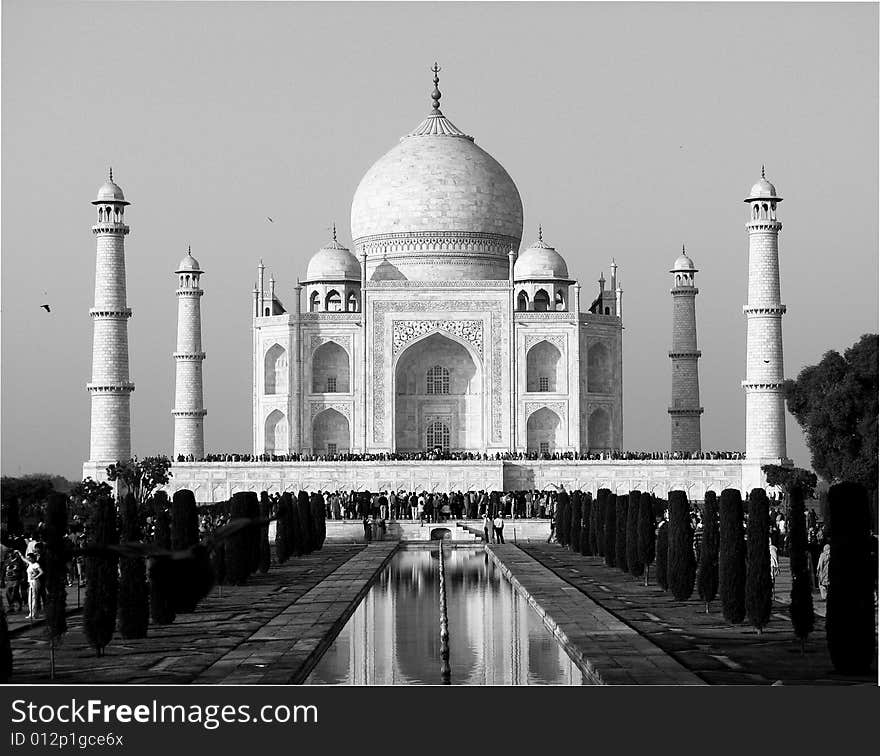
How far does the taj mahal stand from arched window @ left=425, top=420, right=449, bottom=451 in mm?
28

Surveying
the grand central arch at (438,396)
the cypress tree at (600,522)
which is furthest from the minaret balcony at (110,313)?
the cypress tree at (600,522)

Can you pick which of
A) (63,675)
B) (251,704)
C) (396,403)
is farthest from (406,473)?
(251,704)

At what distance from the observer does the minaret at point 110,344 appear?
98.9ft

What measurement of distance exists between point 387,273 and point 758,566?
2266cm

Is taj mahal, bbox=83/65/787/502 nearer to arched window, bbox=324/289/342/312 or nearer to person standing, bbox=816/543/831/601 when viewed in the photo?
arched window, bbox=324/289/342/312

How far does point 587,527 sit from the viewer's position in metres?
21.7

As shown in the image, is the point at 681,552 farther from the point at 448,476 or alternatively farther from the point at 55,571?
the point at 448,476

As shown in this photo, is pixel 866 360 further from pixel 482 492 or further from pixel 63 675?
pixel 63 675

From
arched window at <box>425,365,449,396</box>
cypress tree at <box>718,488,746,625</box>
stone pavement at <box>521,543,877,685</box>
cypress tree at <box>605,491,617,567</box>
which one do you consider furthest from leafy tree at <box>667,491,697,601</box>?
arched window at <box>425,365,449,396</box>

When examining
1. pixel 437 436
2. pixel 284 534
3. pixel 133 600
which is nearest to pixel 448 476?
pixel 437 436

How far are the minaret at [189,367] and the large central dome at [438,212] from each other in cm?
369

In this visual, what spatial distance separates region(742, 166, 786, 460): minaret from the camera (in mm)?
29672

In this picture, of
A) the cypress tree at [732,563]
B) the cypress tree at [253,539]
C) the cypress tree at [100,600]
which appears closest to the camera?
the cypress tree at [100,600]

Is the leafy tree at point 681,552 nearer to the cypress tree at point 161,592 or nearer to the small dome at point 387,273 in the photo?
the cypress tree at point 161,592
